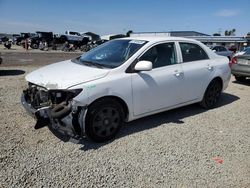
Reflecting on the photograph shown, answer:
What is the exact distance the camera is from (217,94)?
649 cm

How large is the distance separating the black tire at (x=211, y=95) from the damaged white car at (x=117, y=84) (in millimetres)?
193

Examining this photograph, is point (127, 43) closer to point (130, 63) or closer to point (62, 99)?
point (130, 63)

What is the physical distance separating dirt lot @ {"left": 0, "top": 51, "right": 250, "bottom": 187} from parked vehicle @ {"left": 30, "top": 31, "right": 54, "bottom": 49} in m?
33.0

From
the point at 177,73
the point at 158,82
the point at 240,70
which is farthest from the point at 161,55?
the point at 240,70

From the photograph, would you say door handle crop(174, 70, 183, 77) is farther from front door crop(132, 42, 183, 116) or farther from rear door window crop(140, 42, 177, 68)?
rear door window crop(140, 42, 177, 68)

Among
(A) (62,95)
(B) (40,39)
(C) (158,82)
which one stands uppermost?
(B) (40,39)

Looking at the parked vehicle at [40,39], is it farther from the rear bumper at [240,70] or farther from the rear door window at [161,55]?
the rear door window at [161,55]

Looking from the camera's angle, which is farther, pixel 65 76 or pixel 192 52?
pixel 192 52

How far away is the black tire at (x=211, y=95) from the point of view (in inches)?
243

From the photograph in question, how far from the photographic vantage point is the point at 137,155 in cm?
394

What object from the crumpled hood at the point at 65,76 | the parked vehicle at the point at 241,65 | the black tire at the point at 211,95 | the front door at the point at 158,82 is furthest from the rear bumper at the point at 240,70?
the crumpled hood at the point at 65,76

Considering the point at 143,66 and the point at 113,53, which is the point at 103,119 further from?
the point at 113,53

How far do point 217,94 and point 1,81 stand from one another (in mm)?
6804

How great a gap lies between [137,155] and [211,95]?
10.2 feet
